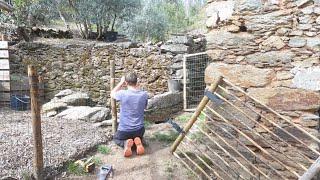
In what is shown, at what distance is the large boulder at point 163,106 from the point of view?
27.0ft

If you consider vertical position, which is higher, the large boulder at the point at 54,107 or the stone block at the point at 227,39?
the stone block at the point at 227,39

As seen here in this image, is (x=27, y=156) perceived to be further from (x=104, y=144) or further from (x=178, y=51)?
(x=178, y=51)

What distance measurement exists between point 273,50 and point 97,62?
22.0 feet

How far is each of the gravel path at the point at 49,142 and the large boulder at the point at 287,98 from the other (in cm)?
248

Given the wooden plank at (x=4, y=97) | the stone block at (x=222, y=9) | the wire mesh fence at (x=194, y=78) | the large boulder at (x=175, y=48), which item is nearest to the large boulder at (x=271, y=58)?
the stone block at (x=222, y=9)

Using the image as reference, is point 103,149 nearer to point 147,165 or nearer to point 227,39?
point 147,165

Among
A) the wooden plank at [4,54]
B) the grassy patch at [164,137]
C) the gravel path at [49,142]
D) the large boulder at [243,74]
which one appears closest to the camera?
the large boulder at [243,74]

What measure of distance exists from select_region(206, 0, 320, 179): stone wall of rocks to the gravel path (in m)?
2.19

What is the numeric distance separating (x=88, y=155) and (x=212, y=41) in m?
2.29

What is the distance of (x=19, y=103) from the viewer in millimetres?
8641

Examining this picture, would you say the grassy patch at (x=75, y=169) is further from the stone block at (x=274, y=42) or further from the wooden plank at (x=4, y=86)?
the wooden plank at (x=4, y=86)

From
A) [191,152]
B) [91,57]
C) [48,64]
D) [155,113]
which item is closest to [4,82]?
[48,64]

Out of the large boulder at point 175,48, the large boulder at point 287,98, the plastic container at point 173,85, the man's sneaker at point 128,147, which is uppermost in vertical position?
the large boulder at point 175,48

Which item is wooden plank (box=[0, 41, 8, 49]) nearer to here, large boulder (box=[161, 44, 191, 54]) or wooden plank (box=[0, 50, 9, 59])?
wooden plank (box=[0, 50, 9, 59])
